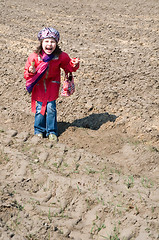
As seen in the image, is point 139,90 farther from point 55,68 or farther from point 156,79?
point 55,68

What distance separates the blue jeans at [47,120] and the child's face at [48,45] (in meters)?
0.70

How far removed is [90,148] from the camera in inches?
175

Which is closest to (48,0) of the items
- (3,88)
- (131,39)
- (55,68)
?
(131,39)

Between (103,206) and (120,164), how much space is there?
0.90 metres

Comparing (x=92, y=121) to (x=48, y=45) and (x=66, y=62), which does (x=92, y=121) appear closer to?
(x=66, y=62)

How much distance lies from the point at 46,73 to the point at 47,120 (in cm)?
63

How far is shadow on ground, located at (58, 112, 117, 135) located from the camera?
5.01m

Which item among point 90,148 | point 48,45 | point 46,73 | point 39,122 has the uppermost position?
point 48,45

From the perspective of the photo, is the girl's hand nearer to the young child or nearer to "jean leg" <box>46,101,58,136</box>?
the young child

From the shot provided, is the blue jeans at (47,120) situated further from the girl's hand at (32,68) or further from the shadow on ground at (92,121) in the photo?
the girl's hand at (32,68)

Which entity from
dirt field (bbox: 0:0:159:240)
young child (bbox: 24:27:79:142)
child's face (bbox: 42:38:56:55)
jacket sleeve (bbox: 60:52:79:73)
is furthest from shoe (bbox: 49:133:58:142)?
child's face (bbox: 42:38:56:55)

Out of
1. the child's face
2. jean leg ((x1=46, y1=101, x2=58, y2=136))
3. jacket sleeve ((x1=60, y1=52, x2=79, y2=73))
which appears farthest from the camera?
jean leg ((x1=46, y1=101, x2=58, y2=136))

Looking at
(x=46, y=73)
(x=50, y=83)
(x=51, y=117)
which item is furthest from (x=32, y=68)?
(x=51, y=117)

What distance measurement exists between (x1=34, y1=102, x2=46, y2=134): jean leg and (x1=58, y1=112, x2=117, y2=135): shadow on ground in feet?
1.24
